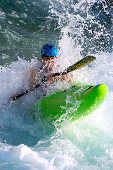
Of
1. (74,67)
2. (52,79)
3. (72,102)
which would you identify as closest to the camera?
(72,102)

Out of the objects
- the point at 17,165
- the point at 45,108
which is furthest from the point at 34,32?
the point at 17,165

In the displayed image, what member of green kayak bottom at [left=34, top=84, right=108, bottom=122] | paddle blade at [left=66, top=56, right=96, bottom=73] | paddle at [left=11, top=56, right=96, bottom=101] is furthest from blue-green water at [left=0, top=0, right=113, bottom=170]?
paddle blade at [left=66, top=56, right=96, bottom=73]

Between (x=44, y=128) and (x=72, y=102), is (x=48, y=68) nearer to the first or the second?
(x=72, y=102)

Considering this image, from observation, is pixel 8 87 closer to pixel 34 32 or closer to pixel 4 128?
pixel 4 128

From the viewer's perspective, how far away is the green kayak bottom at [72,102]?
348cm

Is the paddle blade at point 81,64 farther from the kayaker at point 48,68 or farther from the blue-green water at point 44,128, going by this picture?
the blue-green water at point 44,128

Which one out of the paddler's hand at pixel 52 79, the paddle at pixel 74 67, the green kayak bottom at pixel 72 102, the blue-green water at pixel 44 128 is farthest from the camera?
the paddler's hand at pixel 52 79

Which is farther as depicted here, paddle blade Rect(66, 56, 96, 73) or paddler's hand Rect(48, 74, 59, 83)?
paddler's hand Rect(48, 74, 59, 83)

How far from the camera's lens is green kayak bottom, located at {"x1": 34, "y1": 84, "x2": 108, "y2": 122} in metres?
3.48

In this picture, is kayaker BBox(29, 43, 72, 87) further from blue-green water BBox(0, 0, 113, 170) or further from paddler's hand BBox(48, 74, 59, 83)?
blue-green water BBox(0, 0, 113, 170)

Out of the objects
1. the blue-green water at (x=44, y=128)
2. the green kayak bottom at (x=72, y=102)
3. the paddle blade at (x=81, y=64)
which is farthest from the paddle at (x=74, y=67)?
the green kayak bottom at (x=72, y=102)

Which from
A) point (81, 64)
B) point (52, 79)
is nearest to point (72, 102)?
point (52, 79)

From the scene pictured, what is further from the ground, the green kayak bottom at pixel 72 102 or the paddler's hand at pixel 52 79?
the paddler's hand at pixel 52 79

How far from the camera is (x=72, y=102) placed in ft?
12.1
